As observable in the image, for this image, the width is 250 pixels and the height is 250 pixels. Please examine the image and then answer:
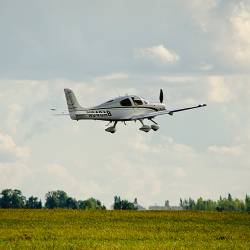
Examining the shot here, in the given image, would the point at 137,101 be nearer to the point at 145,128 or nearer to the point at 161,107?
the point at 161,107

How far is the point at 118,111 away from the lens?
74000 mm

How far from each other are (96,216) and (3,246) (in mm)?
22988

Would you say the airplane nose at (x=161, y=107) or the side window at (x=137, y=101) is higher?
the airplane nose at (x=161, y=107)

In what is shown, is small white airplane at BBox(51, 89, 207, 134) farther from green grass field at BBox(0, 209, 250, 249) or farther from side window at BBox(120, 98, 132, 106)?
green grass field at BBox(0, 209, 250, 249)

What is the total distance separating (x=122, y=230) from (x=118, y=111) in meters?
24.9

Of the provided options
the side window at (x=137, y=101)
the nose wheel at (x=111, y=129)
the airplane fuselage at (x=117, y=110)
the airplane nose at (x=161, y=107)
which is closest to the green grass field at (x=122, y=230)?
the nose wheel at (x=111, y=129)

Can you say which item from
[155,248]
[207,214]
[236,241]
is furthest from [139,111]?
[155,248]

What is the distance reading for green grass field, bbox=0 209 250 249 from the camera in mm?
42188

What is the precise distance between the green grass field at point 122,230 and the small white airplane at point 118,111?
10020 mm

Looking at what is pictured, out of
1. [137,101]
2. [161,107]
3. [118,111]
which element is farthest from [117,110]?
[161,107]

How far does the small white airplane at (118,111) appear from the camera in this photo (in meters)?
72.3

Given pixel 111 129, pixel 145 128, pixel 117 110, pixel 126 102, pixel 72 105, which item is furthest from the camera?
pixel 126 102

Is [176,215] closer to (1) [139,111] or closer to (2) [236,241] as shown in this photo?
(1) [139,111]

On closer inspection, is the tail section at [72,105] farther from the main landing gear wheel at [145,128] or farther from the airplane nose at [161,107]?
the airplane nose at [161,107]
